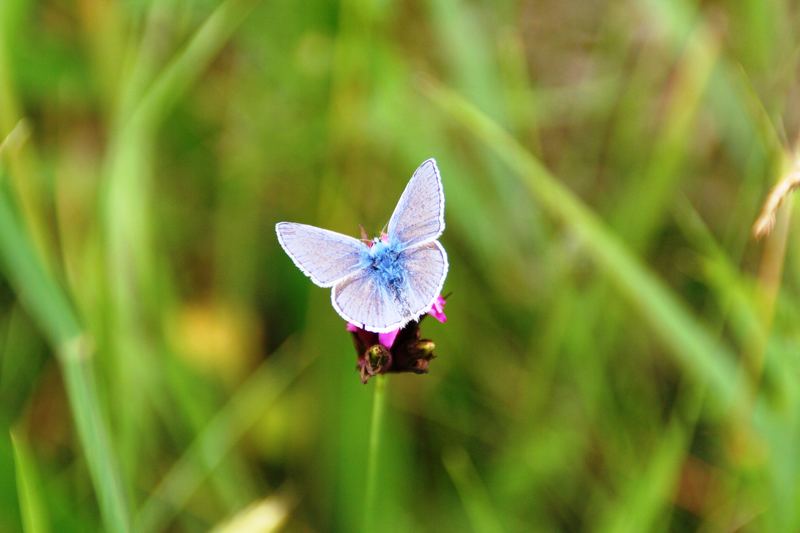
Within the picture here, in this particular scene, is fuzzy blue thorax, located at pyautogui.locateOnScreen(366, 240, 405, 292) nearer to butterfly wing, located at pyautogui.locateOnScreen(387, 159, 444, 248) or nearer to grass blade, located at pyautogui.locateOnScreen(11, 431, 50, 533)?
butterfly wing, located at pyautogui.locateOnScreen(387, 159, 444, 248)

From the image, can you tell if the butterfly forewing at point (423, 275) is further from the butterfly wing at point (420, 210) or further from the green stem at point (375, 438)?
the green stem at point (375, 438)

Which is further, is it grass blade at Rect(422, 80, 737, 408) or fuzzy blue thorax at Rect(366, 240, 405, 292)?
Result: grass blade at Rect(422, 80, 737, 408)

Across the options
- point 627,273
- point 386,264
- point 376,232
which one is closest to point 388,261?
point 386,264

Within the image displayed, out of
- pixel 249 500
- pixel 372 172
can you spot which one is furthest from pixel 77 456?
pixel 372 172

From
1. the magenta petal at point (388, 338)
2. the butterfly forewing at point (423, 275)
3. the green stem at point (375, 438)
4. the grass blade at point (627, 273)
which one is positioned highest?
the grass blade at point (627, 273)

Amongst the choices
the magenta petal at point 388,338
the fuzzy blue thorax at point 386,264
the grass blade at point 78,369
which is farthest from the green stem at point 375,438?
the grass blade at point 78,369

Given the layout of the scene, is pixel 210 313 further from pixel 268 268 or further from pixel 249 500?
pixel 249 500

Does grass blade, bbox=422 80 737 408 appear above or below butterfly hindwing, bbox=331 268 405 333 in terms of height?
above

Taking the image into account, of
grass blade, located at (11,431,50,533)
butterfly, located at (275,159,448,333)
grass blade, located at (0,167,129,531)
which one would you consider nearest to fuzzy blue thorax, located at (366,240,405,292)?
butterfly, located at (275,159,448,333)
